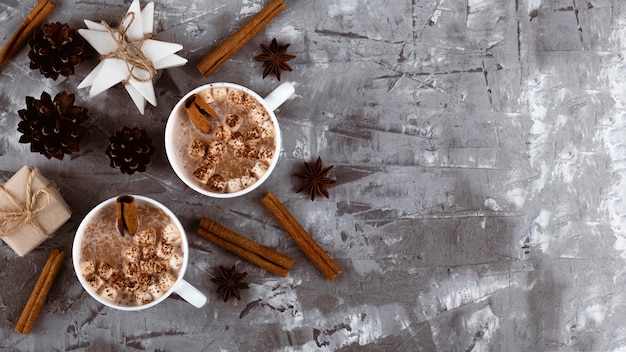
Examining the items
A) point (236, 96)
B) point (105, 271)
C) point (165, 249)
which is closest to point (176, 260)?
point (165, 249)

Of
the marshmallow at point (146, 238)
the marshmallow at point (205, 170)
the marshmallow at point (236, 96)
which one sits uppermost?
the marshmallow at point (236, 96)

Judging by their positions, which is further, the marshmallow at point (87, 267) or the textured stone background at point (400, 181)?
the textured stone background at point (400, 181)

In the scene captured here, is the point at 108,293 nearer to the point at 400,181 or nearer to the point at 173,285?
the point at 173,285

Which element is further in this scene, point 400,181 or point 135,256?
point 400,181

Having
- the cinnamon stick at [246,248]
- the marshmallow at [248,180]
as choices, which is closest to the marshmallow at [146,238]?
the cinnamon stick at [246,248]

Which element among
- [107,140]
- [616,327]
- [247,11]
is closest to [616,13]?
[616,327]

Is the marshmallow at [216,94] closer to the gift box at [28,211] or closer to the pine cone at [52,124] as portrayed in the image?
the pine cone at [52,124]

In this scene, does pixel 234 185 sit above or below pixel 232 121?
below
